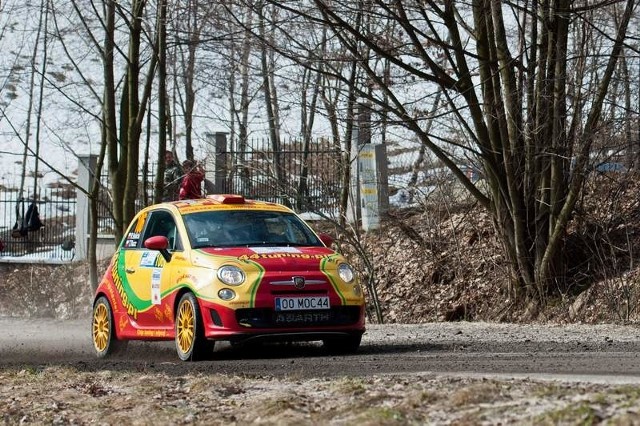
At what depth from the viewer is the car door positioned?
1325 centimetres

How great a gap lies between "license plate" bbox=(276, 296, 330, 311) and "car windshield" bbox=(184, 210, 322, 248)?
97cm

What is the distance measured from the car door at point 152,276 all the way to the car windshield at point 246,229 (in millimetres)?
241

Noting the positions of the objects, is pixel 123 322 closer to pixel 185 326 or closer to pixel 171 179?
pixel 185 326

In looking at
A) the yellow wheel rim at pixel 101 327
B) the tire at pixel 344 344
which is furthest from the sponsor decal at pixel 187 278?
the yellow wheel rim at pixel 101 327

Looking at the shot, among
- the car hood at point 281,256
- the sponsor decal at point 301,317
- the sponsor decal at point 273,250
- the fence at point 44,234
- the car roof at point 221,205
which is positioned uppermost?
the fence at point 44,234

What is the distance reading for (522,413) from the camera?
7.08 metres

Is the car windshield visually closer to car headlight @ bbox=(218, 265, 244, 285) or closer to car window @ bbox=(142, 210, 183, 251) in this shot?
car window @ bbox=(142, 210, 183, 251)

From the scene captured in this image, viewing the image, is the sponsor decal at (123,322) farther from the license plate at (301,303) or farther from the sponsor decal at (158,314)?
the license plate at (301,303)

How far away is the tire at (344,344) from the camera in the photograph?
517 inches

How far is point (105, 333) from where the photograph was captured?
47.8 feet

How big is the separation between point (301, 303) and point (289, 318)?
189 mm

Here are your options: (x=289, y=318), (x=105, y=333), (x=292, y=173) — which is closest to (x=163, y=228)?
(x=105, y=333)

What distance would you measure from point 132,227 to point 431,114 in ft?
20.3

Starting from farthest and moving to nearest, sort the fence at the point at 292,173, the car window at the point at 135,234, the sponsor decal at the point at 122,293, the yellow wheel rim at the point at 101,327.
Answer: the fence at the point at 292,173, the yellow wheel rim at the point at 101,327, the car window at the point at 135,234, the sponsor decal at the point at 122,293
